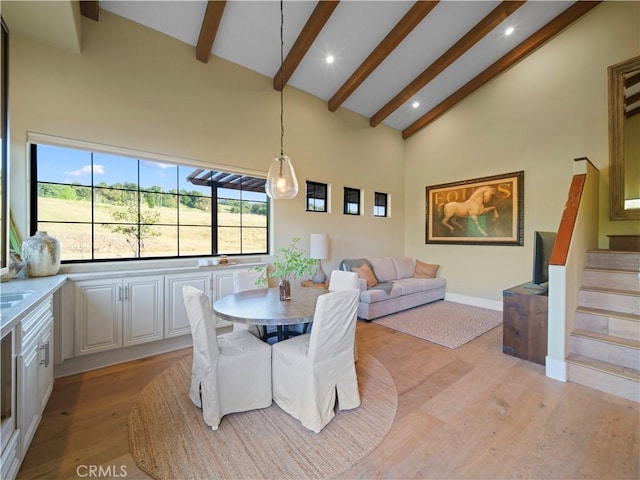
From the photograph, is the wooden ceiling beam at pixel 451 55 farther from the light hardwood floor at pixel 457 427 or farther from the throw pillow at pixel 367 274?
the light hardwood floor at pixel 457 427

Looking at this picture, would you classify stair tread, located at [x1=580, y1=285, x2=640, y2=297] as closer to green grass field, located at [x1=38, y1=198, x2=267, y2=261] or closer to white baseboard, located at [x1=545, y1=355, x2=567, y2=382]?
white baseboard, located at [x1=545, y1=355, x2=567, y2=382]

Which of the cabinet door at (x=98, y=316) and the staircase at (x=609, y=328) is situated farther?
the cabinet door at (x=98, y=316)

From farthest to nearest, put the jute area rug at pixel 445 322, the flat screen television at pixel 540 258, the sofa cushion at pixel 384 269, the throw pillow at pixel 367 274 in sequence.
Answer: the sofa cushion at pixel 384 269 → the throw pillow at pixel 367 274 → the jute area rug at pixel 445 322 → the flat screen television at pixel 540 258

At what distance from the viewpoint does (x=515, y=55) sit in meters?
4.49

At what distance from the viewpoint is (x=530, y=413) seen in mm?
2055

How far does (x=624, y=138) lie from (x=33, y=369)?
265 inches

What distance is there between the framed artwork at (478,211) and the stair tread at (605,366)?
2.50 metres

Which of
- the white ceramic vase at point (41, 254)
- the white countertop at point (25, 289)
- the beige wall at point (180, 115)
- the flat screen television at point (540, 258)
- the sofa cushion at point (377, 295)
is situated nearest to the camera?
the white countertop at point (25, 289)

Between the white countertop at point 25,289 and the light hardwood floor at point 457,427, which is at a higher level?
the white countertop at point 25,289

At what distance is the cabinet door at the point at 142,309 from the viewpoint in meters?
2.86

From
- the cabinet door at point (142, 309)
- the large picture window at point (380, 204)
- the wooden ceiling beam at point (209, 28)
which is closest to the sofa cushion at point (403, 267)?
the large picture window at point (380, 204)

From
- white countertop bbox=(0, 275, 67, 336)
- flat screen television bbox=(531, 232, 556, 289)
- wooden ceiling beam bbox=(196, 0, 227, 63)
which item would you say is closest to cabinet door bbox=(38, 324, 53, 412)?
white countertop bbox=(0, 275, 67, 336)

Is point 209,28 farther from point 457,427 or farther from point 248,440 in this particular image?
point 457,427

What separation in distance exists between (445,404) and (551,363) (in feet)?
4.19
